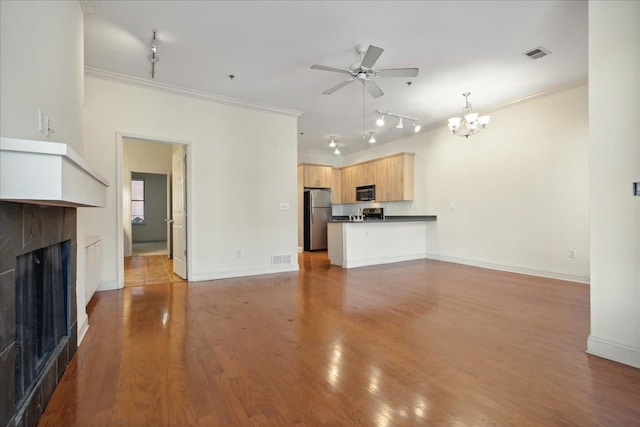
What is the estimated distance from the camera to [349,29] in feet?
9.80

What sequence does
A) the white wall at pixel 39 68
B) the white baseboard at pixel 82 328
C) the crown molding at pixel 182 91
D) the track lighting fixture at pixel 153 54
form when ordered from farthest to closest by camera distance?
the crown molding at pixel 182 91 < the track lighting fixture at pixel 153 54 < the white baseboard at pixel 82 328 < the white wall at pixel 39 68

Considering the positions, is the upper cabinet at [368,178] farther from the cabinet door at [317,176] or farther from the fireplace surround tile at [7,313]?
the fireplace surround tile at [7,313]

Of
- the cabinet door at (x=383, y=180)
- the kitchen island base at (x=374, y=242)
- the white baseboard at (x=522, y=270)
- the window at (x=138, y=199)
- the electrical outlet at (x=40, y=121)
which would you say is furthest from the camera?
the window at (x=138, y=199)

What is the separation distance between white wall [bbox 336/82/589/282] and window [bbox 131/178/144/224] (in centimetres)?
961

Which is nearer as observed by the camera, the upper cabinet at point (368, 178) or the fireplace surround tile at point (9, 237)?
the fireplace surround tile at point (9, 237)

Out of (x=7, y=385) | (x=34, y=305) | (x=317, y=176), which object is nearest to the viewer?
(x=7, y=385)

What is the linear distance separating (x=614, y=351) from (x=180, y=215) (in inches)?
203

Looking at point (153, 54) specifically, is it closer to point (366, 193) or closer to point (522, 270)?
point (366, 193)

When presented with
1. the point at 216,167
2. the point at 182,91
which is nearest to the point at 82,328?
the point at 216,167

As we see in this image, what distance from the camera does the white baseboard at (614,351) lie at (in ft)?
6.46

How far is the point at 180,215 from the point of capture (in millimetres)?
4816

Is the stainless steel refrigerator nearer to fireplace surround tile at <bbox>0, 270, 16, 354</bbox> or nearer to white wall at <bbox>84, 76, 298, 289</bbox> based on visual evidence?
white wall at <bbox>84, 76, 298, 289</bbox>

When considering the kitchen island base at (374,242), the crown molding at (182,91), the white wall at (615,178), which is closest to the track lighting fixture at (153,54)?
the crown molding at (182,91)

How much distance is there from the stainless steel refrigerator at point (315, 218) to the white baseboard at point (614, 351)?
6415 millimetres
